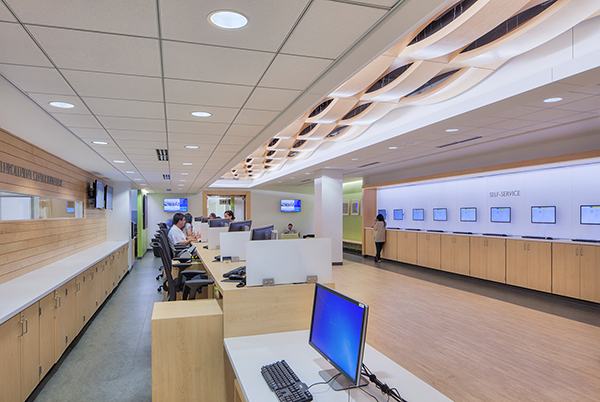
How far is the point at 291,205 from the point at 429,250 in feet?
32.8

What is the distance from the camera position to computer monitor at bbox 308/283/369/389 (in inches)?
68.2

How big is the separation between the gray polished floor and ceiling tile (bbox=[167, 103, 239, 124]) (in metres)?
2.83

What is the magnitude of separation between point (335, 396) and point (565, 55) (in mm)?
4239

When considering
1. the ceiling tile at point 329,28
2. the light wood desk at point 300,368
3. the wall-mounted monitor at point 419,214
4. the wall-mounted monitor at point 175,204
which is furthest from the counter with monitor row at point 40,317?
the wall-mounted monitor at point 175,204

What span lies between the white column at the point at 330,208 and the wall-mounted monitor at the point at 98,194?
19.2ft

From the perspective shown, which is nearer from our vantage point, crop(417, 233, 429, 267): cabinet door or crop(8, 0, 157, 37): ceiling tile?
crop(8, 0, 157, 37): ceiling tile

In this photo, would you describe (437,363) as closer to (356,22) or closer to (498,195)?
(356,22)

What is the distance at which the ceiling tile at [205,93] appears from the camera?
2959 millimetres

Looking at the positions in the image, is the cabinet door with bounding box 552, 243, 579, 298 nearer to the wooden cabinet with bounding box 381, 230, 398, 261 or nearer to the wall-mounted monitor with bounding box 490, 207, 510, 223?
the wall-mounted monitor with bounding box 490, 207, 510, 223

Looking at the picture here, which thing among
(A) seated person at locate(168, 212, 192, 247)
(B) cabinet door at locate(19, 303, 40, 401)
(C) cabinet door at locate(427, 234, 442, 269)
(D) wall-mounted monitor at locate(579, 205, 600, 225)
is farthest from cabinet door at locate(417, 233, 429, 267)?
(B) cabinet door at locate(19, 303, 40, 401)

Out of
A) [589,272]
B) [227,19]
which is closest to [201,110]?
[227,19]

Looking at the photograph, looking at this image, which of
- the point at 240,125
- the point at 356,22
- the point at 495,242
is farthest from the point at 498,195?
the point at 356,22

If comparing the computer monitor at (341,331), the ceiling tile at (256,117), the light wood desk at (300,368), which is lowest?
the light wood desk at (300,368)

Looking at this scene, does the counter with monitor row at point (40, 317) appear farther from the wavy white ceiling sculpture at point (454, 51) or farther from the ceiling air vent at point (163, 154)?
the wavy white ceiling sculpture at point (454, 51)
